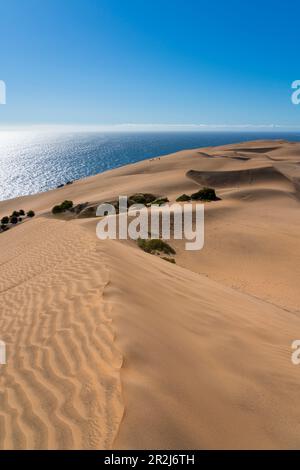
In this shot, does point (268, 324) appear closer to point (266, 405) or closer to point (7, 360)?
point (266, 405)

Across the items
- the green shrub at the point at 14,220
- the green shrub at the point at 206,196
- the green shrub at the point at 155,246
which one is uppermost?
the green shrub at the point at 206,196

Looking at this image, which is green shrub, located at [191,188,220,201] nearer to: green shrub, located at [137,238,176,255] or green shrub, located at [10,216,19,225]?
green shrub, located at [137,238,176,255]

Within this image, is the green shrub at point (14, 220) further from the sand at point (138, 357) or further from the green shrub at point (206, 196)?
the sand at point (138, 357)

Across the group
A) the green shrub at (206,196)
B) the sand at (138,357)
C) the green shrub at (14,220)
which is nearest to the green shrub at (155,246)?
the sand at (138,357)

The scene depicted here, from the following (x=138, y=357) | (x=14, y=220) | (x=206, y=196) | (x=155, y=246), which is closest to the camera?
(x=138, y=357)

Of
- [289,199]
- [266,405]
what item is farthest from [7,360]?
[289,199]

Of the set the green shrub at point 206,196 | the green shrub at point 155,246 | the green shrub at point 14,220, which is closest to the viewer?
the green shrub at point 155,246

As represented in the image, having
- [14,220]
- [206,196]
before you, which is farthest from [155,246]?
[14,220]

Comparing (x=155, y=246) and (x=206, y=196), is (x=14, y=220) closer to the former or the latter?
(x=206, y=196)
